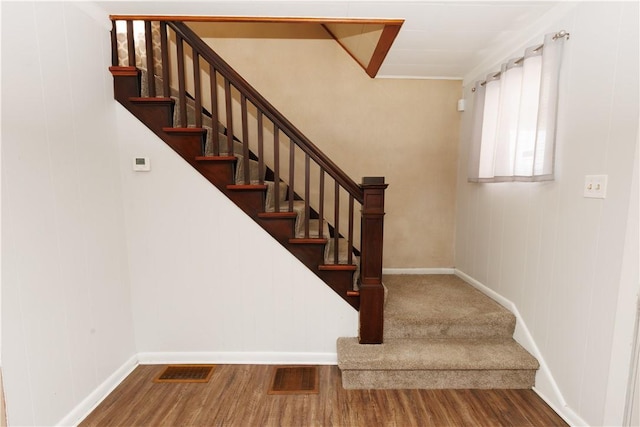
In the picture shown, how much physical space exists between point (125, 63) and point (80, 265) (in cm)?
168

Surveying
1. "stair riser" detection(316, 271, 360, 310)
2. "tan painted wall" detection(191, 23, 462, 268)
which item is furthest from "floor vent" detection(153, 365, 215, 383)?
"tan painted wall" detection(191, 23, 462, 268)

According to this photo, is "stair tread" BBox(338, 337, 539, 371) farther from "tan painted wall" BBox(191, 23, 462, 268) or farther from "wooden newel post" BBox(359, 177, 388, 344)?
"tan painted wall" BBox(191, 23, 462, 268)

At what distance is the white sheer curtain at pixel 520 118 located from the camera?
1796 millimetres

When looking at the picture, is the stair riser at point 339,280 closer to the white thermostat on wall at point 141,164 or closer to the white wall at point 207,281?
the white wall at point 207,281

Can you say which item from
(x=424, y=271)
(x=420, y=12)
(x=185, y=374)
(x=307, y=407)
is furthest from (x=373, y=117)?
(x=185, y=374)

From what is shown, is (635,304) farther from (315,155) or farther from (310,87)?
(310,87)

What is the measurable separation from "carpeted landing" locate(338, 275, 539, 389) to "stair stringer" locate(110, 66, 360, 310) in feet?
1.32

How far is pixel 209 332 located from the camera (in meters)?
2.26

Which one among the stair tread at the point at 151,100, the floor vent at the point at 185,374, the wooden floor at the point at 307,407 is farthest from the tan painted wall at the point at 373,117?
the floor vent at the point at 185,374

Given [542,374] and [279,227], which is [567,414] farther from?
[279,227]

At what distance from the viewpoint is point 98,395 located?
1837mm

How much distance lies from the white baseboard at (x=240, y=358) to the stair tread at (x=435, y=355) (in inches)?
10.8

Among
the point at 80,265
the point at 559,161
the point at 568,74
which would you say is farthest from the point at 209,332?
the point at 568,74

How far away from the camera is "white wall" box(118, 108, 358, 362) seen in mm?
2129
